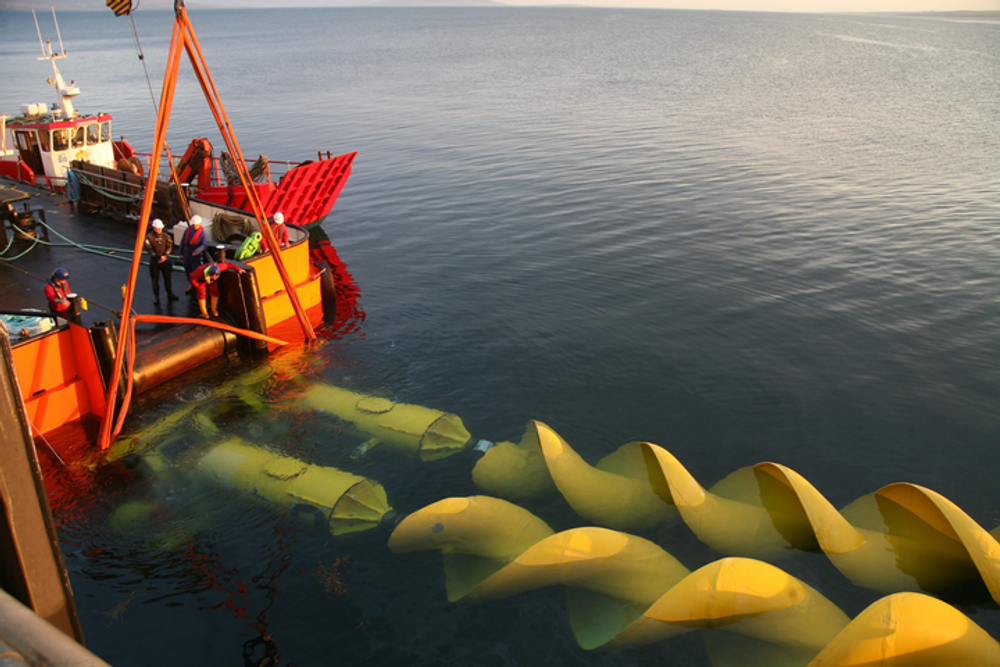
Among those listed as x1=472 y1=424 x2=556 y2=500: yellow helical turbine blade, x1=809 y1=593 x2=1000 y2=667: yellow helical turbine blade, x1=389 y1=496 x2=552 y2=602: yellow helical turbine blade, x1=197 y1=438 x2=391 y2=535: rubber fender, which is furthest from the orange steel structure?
x1=809 y1=593 x2=1000 y2=667: yellow helical turbine blade

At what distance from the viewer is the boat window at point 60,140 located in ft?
74.4

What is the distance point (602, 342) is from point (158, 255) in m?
10.1

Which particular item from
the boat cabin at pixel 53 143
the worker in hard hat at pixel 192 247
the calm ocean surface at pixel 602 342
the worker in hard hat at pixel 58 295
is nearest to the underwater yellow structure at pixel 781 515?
the calm ocean surface at pixel 602 342

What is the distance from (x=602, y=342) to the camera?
14852 millimetres

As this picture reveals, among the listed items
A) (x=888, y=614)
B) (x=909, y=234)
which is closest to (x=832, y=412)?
(x=888, y=614)

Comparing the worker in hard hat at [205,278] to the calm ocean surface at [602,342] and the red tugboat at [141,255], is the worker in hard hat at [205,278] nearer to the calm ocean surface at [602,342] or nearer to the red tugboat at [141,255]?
the red tugboat at [141,255]

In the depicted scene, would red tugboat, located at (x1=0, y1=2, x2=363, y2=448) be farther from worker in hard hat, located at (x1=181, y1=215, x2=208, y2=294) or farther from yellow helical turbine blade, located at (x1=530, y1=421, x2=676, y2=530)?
yellow helical turbine blade, located at (x1=530, y1=421, x2=676, y2=530)

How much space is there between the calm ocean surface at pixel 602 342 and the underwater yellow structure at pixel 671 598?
0.34m

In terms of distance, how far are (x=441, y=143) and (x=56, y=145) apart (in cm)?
1973

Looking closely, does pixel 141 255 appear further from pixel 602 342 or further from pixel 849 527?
pixel 849 527

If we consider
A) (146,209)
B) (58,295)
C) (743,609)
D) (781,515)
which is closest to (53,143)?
(58,295)

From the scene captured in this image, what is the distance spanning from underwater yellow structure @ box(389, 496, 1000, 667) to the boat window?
21953 mm

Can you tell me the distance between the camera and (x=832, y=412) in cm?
1206

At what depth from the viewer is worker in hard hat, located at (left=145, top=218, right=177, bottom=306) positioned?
14.1 meters
